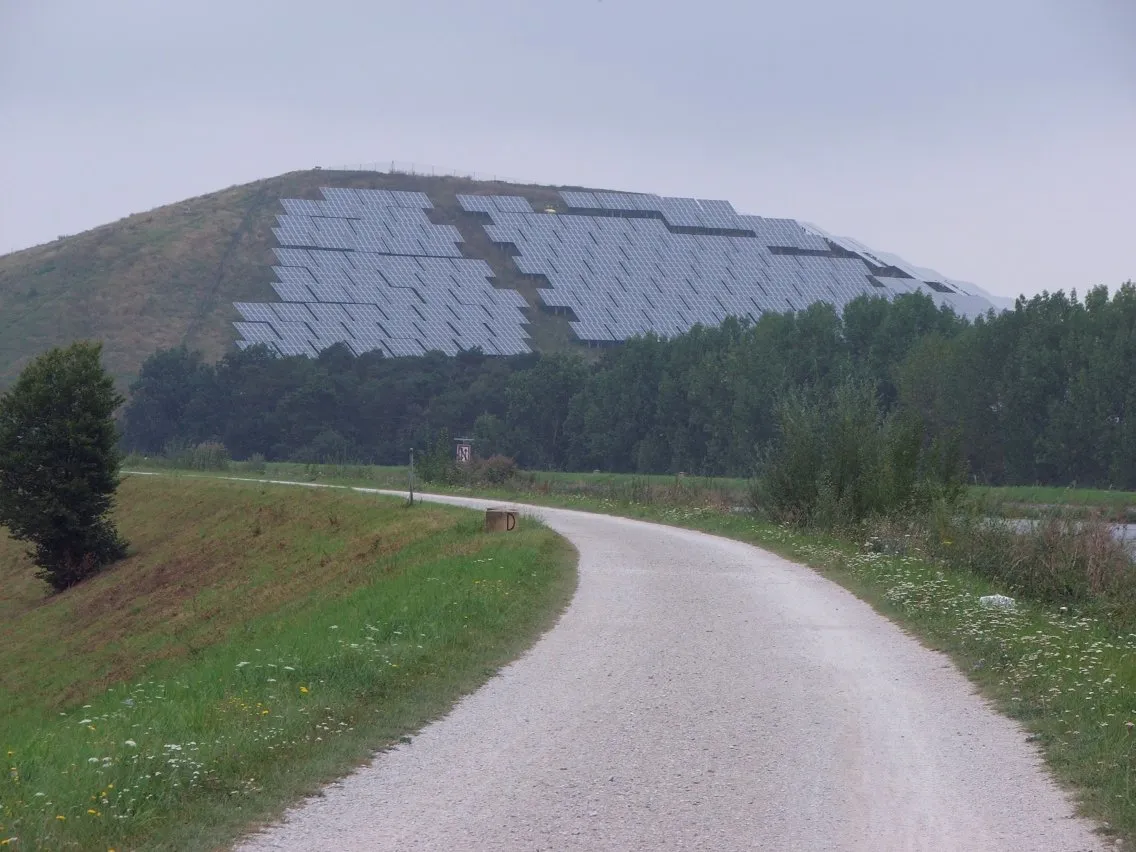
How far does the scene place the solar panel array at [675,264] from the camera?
11475cm

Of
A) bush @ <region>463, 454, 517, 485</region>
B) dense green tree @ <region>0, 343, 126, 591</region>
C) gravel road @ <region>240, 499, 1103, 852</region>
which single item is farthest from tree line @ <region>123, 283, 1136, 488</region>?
gravel road @ <region>240, 499, 1103, 852</region>

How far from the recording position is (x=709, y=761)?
8336 mm

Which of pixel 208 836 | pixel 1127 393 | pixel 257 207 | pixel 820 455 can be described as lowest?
pixel 208 836

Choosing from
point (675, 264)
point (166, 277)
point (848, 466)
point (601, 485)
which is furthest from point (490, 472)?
point (675, 264)

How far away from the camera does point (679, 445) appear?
80.8m

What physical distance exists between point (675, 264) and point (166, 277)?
46.7 meters

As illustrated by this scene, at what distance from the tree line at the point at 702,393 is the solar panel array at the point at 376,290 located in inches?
183

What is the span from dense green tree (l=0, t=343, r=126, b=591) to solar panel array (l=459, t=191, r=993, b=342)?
71.7 metres

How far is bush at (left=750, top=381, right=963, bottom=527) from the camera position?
26859 millimetres

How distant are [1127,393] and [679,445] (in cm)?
2965

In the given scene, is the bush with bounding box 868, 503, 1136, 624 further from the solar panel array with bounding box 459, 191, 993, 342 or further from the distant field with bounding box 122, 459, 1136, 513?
the solar panel array with bounding box 459, 191, 993, 342

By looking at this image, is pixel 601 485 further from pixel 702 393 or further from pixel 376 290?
pixel 376 290

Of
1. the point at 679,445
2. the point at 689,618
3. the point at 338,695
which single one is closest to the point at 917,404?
the point at 679,445

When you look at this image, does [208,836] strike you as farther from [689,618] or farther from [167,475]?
[167,475]
